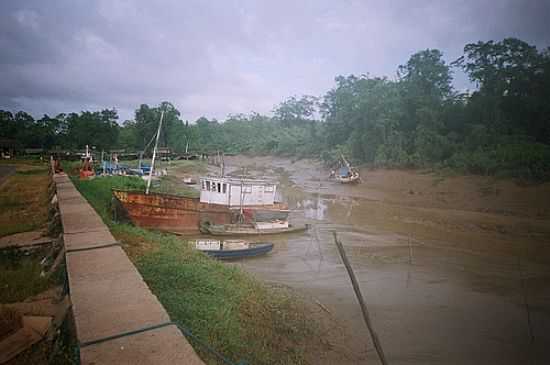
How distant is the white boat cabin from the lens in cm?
1853

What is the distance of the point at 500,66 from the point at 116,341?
152 ft

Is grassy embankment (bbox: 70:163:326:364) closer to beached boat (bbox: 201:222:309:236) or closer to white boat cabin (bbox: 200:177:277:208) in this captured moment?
beached boat (bbox: 201:222:309:236)

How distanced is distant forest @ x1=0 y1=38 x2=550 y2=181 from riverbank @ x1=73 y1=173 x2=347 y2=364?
1983 centimetres

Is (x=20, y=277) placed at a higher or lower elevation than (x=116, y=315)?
lower

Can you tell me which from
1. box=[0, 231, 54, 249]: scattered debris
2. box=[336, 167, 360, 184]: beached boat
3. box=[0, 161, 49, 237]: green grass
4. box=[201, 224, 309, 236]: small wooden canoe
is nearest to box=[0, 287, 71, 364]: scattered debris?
box=[0, 231, 54, 249]: scattered debris

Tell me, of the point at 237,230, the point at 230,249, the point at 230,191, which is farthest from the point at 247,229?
the point at 230,249

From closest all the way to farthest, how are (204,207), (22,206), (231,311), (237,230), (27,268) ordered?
1. (231,311)
2. (27,268)
3. (22,206)
4. (237,230)
5. (204,207)

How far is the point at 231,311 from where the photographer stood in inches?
236

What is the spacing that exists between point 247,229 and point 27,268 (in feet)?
34.7

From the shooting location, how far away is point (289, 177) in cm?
4747

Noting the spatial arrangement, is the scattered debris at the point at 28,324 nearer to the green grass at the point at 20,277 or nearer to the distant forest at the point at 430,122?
the green grass at the point at 20,277

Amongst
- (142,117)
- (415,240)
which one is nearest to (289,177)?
(415,240)

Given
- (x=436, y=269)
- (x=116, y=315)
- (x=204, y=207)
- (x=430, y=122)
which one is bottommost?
(x=436, y=269)

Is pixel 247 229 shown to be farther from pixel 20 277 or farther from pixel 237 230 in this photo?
pixel 20 277
